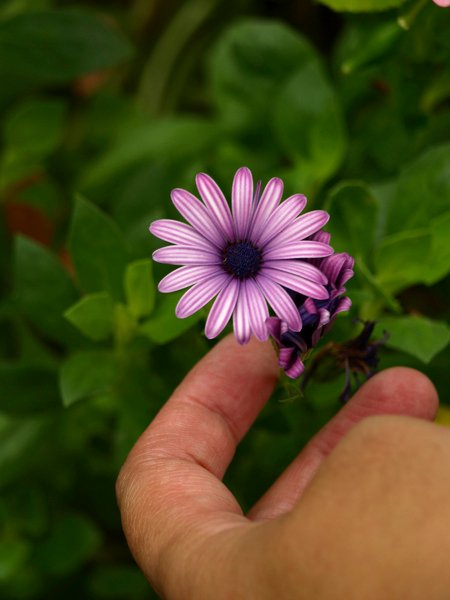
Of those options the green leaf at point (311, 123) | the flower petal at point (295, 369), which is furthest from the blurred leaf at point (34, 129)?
the flower petal at point (295, 369)

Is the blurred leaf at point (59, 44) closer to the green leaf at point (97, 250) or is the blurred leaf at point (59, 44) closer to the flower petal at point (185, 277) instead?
the green leaf at point (97, 250)

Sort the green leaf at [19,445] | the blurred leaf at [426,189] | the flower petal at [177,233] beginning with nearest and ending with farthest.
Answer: the flower petal at [177,233] → the blurred leaf at [426,189] → the green leaf at [19,445]

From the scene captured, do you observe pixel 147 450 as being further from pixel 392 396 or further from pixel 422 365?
pixel 422 365

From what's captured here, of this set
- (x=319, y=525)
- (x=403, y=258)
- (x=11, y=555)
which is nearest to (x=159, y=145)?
(x=403, y=258)

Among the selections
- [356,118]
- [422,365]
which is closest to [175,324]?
[422,365]

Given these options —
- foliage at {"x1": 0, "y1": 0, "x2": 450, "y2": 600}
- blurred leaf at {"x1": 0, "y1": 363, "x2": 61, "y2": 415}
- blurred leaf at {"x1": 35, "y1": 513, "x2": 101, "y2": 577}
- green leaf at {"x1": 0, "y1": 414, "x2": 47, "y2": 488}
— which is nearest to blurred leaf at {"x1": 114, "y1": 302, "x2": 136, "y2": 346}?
foliage at {"x1": 0, "y1": 0, "x2": 450, "y2": 600}

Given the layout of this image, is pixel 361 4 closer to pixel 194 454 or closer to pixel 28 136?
pixel 194 454

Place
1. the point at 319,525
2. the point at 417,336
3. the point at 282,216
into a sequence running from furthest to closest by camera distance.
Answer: the point at 417,336, the point at 282,216, the point at 319,525

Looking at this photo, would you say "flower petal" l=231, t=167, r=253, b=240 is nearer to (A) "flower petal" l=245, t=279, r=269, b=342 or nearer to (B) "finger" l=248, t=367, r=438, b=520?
(A) "flower petal" l=245, t=279, r=269, b=342
